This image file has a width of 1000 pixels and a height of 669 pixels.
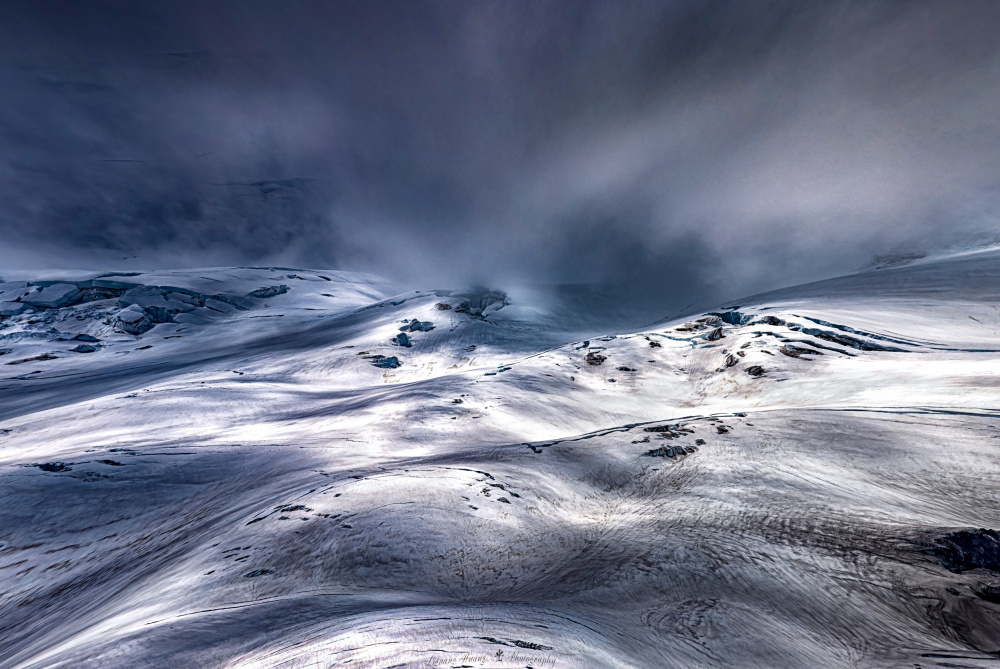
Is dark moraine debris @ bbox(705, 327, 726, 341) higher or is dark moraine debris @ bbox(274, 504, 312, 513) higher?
dark moraine debris @ bbox(705, 327, 726, 341)

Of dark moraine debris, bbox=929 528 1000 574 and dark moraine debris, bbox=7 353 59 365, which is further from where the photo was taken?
dark moraine debris, bbox=7 353 59 365

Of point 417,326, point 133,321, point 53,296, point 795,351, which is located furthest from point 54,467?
point 53,296

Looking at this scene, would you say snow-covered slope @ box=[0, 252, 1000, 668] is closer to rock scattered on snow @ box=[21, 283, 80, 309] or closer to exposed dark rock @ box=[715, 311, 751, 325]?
exposed dark rock @ box=[715, 311, 751, 325]

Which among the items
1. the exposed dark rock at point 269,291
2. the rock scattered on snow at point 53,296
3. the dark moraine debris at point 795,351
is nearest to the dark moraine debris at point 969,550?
the dark moraine debris at point 795,351

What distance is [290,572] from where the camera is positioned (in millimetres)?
3406

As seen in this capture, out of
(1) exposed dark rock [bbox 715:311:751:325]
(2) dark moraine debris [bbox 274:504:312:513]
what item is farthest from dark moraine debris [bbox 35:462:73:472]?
(1) exposed dark rock [bbox 715:311:751:325]

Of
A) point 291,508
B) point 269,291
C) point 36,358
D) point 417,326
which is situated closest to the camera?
point 291,508

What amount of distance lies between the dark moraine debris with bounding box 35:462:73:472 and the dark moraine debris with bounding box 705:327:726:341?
49.3ft

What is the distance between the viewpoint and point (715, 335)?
41.7 ft

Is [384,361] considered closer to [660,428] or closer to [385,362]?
[385,362]

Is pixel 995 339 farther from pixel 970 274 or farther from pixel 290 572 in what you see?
pixel 290 572

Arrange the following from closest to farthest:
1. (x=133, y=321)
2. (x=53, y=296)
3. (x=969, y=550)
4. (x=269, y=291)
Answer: (x=969, y=550), (x=133, y=321), (x=53, y=296), (x=269, y=291)

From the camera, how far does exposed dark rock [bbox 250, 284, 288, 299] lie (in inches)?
1495

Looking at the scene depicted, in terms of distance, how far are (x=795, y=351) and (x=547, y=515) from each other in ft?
29.1
